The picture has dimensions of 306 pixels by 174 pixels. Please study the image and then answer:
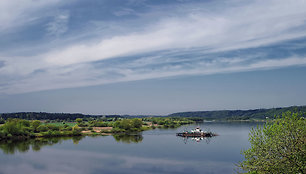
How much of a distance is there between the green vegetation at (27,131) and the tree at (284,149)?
73.1 metres

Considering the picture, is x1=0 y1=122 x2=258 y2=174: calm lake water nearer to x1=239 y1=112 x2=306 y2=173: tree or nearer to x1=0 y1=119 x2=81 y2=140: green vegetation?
x1=239 y1=112 x2=306 y2=173: tree

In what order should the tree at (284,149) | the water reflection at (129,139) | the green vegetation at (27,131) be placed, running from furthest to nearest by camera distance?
the green vegetation at (27,131), the water reflection at (129,139), the tree at (284,149)

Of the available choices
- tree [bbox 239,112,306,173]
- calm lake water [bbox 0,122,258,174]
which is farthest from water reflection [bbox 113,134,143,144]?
tree [bbox 239,112,306,173]

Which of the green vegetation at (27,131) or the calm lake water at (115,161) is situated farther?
the green vegetation at (27,131)

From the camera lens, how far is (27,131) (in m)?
82.0

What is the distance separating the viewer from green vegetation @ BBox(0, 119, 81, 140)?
7631 centimetres

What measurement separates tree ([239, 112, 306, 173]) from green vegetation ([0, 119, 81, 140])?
73145 millimetres

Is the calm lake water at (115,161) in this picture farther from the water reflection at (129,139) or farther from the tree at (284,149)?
the tree at (284,149)

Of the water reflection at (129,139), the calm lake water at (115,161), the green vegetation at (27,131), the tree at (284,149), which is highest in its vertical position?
the tree at (284,149)

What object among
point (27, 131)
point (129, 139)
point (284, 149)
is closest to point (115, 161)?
point (284, 149)

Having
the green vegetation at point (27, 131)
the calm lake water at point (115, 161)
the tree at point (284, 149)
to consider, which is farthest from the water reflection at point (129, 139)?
the tree at point (284, 149)

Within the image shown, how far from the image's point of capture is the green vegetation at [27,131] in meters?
76.3

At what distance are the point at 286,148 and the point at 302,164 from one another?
136 cm

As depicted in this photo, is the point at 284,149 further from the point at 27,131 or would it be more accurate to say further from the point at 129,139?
the point at 27,131
